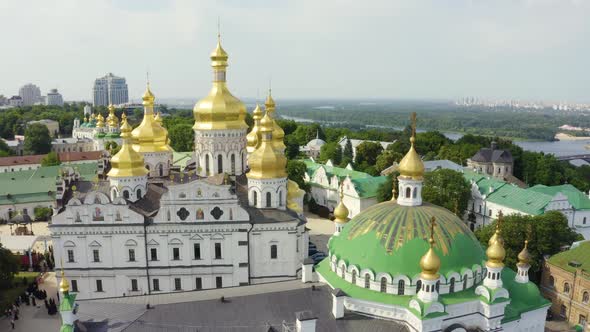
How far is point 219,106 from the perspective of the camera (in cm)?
2827

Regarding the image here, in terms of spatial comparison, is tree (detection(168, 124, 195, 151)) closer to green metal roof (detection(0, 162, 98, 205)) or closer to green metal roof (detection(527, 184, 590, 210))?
green metal roof (detection(0, 162, 98, 205))

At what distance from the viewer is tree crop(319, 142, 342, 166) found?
217 ft

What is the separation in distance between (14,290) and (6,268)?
1818 millimetres

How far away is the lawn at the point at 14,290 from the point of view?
2258 cm

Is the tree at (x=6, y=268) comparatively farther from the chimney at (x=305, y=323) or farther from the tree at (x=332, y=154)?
the tree at (x=332, y=154)

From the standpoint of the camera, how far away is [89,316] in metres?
16.5

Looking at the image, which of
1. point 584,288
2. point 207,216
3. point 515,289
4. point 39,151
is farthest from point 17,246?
point 39,151

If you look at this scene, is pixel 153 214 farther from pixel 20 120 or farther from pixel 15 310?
pixel 20 120

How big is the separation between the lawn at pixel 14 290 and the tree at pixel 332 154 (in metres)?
43.0

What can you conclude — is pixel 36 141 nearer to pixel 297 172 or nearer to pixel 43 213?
pixel 43 213

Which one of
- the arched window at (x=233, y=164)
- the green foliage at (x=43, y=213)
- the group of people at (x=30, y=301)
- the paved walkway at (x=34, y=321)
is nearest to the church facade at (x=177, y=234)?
the group of people at (x=30, y=301)

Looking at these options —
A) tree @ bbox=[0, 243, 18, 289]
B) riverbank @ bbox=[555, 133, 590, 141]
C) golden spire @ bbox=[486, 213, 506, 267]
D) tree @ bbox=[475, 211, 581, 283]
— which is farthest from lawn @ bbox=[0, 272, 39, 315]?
riverbank @ bbox=[555, 133, 590, 141]

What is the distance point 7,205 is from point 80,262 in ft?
71.1

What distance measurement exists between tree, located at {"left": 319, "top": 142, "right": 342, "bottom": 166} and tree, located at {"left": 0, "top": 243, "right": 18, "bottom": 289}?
45595mm
